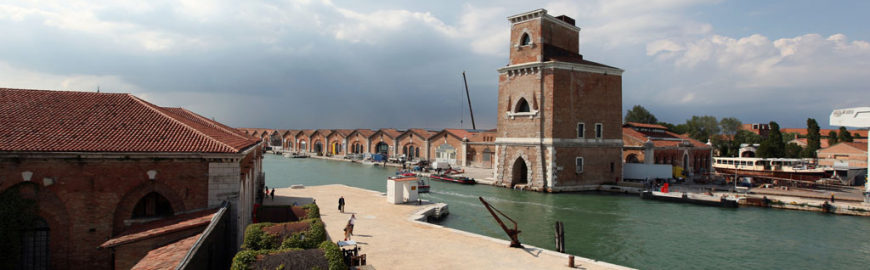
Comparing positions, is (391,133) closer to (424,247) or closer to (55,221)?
(424,247)

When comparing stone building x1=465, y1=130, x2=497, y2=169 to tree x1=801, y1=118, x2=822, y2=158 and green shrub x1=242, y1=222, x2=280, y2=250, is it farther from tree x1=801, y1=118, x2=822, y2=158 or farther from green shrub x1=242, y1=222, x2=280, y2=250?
green shrub x1=242, y1=222, x2=280, y2=250

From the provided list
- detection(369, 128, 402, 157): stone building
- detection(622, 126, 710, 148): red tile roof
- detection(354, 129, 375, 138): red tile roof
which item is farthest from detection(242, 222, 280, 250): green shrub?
detection(354, 129, 375, 138): red tile roof

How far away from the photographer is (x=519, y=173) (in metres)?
37.9

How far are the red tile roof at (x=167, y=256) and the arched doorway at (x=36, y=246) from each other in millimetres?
4221

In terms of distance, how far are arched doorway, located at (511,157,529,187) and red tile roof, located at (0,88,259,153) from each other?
2607 centimetres

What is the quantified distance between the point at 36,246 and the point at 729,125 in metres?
94.5

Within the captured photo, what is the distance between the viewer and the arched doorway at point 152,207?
12875 millimetres

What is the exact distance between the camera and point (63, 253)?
12.3m

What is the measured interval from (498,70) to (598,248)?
22.3 meters

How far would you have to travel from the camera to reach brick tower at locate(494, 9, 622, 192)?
113ft

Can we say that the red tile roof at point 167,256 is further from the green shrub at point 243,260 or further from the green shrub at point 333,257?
the green shrub at point 333,257

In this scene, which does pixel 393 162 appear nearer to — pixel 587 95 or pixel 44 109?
pixel 587 95

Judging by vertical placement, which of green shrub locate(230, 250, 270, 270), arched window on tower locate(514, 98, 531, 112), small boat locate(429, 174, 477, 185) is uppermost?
arched window on tower locate(514, 98, 531, 112)

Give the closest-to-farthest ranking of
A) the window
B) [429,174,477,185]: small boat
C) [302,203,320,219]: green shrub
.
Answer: [302,203,320,219]: green shrub
the window
[429,174,477,185]: small boat
